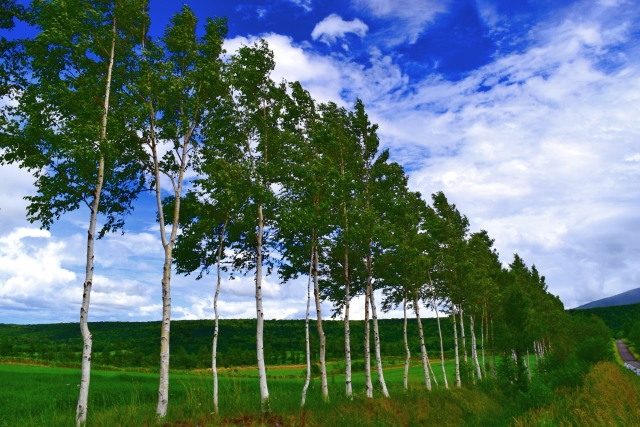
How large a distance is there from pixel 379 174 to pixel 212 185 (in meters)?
15.2

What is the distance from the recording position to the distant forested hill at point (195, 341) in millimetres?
76375

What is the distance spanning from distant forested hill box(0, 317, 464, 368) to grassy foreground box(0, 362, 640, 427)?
170 feet

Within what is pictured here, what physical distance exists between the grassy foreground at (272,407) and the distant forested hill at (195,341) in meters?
51.9

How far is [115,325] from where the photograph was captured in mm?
145375

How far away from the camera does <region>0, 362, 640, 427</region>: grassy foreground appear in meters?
14.4

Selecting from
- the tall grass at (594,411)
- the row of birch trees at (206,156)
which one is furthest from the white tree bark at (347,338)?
the tall grass at (594,411)

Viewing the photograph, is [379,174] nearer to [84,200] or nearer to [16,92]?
[84,200]

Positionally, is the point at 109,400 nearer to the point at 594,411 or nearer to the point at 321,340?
the point at 321,340

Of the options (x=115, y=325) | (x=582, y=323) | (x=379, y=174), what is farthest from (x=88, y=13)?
(x=115, y=325)

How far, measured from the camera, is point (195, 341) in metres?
130

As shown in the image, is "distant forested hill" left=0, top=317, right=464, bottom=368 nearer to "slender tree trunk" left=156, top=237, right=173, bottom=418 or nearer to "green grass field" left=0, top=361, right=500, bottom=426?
"green grass field" left=0, top=361, right=500, bottom=426

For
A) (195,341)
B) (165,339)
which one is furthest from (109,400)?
(195,341)

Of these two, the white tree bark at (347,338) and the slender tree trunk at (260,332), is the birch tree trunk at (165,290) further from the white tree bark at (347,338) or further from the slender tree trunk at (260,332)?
Result: the white tree bark at (347,338)

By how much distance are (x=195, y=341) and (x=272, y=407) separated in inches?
4857
